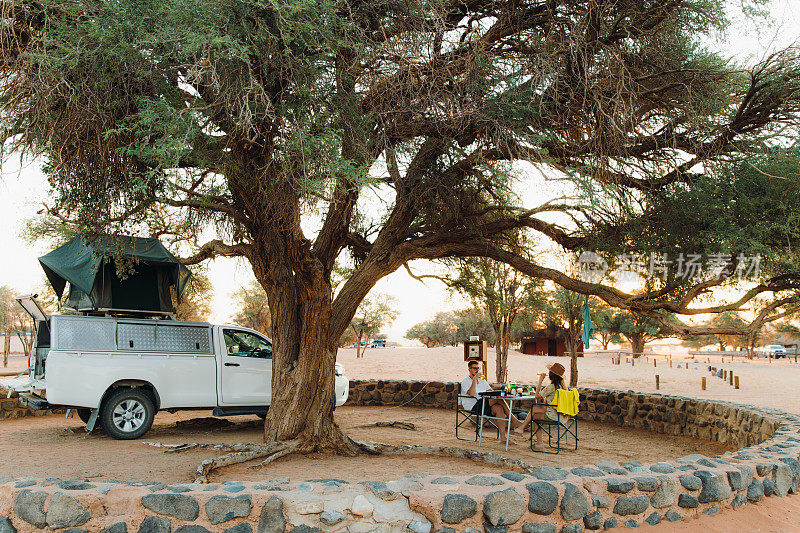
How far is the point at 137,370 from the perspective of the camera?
9297mm

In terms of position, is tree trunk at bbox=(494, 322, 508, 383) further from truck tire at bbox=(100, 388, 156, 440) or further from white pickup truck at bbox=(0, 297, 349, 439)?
truck tire at bbox=(100, 388, 156, 440)

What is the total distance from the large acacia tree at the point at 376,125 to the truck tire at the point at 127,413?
7.95 feet

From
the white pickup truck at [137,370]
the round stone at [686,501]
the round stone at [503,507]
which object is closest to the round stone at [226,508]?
the round stone at [503,507]

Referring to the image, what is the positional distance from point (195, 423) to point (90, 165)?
20.1 feet

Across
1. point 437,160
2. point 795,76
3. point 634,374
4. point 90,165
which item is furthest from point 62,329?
point 634,374

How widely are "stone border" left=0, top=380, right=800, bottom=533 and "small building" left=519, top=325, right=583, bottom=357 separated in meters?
43.5

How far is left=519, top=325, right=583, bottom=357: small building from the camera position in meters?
49.4

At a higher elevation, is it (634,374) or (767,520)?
(767,520)

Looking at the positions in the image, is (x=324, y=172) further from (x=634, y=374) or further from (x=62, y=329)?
(x=634, y=374)

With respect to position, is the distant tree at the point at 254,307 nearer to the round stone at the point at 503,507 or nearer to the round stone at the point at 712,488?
the round stone at the point at 712,488

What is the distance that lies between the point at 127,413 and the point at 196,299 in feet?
57.7

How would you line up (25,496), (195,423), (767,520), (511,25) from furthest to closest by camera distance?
(195,423), (511,25), (767,520), (25,496)

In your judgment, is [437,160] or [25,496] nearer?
[25,496]

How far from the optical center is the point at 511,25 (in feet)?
26.2
